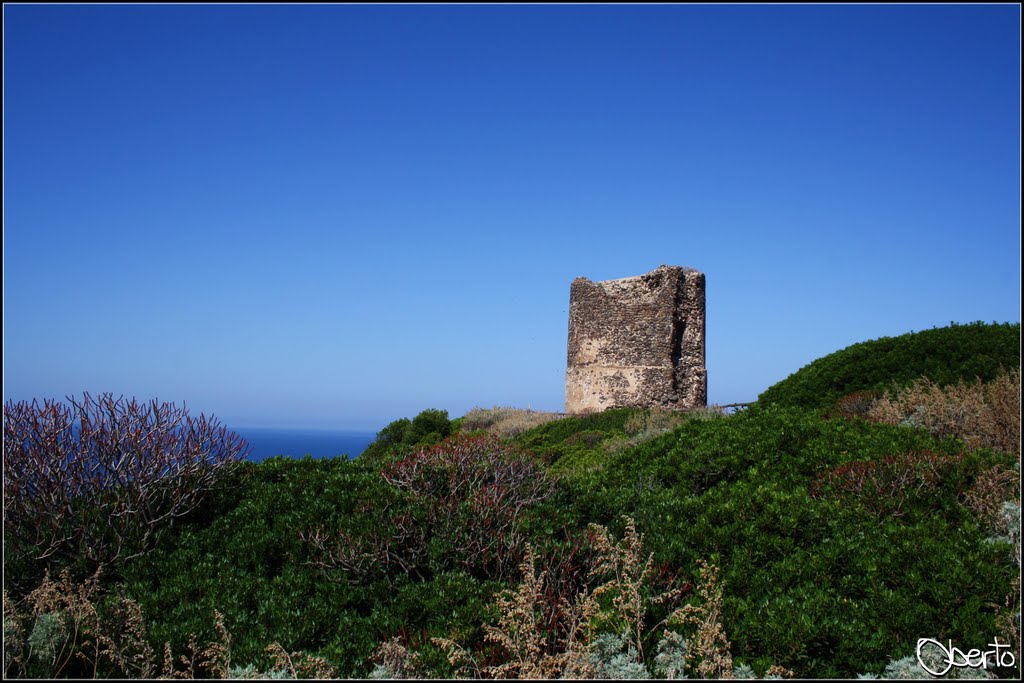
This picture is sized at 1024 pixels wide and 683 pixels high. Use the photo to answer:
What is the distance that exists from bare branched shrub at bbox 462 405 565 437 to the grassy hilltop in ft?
36.7

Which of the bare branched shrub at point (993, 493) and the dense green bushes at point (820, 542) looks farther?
the bare branched shrub at point (993, 493)

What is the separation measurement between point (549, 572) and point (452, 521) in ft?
3.26

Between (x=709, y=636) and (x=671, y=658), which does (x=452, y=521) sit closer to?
(x=671, y=658)

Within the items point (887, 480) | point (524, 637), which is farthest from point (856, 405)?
point (524, 637)

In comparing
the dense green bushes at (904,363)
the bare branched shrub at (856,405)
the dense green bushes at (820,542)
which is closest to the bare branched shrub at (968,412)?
the bare branched shrub at (856,405)

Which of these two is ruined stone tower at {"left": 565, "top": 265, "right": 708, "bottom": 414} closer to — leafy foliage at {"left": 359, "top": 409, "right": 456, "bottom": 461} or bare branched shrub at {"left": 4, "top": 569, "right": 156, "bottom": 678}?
leafy foliage at {"left": 359, "top": 409, "right": 456, "bottom": 461}

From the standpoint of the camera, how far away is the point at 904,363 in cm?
1316

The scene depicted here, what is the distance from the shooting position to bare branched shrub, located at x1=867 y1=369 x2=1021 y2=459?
8.43 metres

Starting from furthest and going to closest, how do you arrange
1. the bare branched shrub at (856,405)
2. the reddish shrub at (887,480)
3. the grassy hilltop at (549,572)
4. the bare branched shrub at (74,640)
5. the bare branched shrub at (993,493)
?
the bare branched shrub at (856,405), the reddish shrub at (887,480), the bare branched shrub at (993,493), the bare branched shrub at (74,640), the grassy hilltop at (549,572)

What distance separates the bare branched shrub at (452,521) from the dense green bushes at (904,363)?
8505 mm

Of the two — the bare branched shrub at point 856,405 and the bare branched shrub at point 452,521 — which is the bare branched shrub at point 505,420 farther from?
the bare branched shrub at point 452,521

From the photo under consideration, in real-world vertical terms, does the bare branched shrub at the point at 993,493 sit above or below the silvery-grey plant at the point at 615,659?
above

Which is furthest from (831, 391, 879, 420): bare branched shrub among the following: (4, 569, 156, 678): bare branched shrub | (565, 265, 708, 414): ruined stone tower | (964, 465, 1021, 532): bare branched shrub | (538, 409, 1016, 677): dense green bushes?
(4, 569, 156, 678): bare branched shrub

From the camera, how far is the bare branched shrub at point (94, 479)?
5.57m
